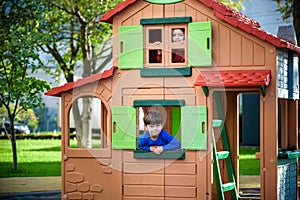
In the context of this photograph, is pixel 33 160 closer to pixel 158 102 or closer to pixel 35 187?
pixel 35 187

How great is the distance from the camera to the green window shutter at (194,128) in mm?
9789

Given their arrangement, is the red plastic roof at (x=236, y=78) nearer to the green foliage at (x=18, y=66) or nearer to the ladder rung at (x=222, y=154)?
the ladder rung at (x=222, y=154)

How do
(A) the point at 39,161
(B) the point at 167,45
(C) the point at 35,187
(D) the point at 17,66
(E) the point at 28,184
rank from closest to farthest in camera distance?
(B) the point at 167,45
(C) the point at 35,187
(E) the point at 28,184
(D) the point at 17,66
(A) the point at 39,161

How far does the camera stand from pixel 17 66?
59.8 feet

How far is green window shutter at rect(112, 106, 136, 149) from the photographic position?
397 inches

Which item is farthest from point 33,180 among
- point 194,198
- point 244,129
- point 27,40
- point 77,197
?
point 244,129

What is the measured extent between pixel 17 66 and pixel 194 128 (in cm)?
941

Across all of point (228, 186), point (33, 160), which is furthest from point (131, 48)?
point (33, 160)

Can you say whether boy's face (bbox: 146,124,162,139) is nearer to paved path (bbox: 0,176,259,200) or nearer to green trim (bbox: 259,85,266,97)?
green trim (bbox: 259,85,266,97)

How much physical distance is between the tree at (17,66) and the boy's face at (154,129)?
300 inches

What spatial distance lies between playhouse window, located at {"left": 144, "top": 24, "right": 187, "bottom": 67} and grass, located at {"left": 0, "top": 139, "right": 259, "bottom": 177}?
835 centimetres

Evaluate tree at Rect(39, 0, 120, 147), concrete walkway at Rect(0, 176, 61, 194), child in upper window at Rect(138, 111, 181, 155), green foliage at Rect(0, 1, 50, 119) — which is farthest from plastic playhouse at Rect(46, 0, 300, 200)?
tree at Rect(39, 0, 120, 147)

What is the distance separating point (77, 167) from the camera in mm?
10336

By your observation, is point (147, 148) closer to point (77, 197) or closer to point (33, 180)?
point (77, 197)
